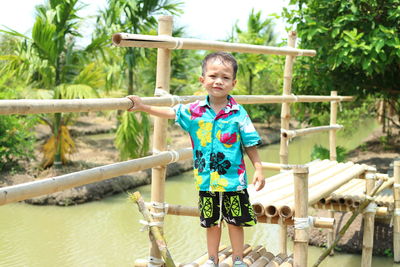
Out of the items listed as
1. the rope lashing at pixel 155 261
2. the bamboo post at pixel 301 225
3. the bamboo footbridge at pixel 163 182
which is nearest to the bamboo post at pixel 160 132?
the bamboo footbridge at pixel 163 182

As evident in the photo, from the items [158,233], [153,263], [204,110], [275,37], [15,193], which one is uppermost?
[275,37]

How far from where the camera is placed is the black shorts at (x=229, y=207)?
237 centimetres

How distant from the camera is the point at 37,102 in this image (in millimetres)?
1938

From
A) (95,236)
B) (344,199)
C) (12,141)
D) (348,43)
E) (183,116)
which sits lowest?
(95,236)

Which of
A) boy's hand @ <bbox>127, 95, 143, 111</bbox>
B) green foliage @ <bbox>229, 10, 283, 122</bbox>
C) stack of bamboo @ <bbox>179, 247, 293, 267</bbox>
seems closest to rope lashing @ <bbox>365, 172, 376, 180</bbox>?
stack of bamboo @ <bbox>179, 247, 293, 267</bbox>

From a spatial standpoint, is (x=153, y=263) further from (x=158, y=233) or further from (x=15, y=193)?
(x=15, y=193)

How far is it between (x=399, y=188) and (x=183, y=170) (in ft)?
21.0

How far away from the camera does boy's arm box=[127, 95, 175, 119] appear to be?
88.2 inches

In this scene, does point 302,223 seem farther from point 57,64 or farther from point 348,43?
point 57,64

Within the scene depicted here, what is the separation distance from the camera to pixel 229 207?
2377 millimetres

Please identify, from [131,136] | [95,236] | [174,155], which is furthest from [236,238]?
[131,136]

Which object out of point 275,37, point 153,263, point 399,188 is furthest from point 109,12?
point 275,37

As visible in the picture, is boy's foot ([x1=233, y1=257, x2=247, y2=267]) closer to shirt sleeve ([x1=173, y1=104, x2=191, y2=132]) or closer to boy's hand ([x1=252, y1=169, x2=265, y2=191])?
boy's hand ([x1=252, y1=169, x2=265, y2=191])

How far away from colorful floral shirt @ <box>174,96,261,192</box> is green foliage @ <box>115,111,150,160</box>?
7.13 meters
